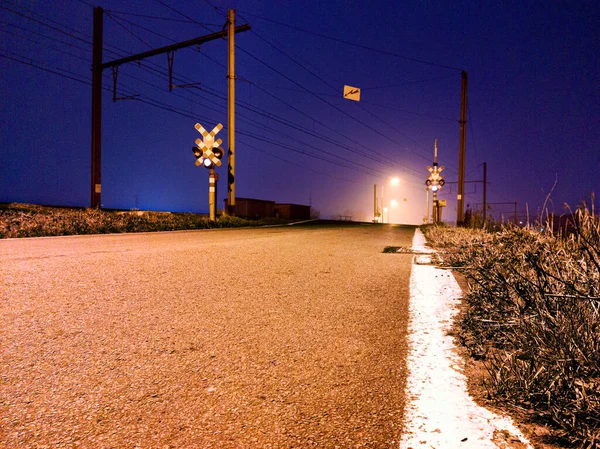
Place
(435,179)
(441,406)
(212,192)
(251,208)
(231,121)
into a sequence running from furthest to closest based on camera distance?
(251,208) → (435,179) → (231,121) → (212,192) → (441,406)

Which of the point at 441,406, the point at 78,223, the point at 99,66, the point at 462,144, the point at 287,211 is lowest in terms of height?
the point at 441,406

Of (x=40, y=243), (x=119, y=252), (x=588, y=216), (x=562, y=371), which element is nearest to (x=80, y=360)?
(x=562, y=371)

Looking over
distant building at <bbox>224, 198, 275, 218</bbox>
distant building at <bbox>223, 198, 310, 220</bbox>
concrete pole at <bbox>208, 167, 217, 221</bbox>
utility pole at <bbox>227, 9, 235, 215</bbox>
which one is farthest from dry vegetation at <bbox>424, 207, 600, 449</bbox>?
distant building at <bbox>224, 198, 275, 218</bbox>

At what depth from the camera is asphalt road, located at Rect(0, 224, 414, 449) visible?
4.92ft

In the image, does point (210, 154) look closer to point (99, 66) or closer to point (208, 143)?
point (208, 143)

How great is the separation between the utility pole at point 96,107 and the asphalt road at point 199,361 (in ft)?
48.6

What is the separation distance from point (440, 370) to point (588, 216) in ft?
5.67

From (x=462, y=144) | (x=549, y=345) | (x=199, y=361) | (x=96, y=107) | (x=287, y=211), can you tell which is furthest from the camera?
(x=287, y=211)

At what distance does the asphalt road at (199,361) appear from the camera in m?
1.50

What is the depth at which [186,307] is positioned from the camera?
10.6 ft

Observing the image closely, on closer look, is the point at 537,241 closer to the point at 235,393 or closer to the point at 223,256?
the point at 235,393

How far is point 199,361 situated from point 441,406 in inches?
49.6

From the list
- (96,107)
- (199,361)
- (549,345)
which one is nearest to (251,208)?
(96,107)

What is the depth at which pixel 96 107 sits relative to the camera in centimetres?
1823
